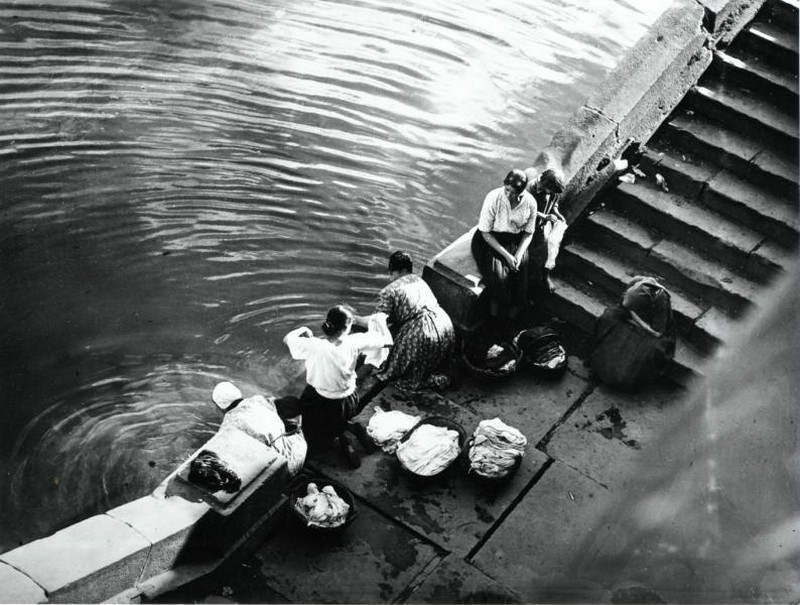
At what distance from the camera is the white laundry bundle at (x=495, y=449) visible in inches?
314

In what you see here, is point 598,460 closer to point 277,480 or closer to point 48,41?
point 277,480

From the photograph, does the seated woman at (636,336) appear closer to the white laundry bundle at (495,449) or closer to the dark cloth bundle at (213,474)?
the white laundry bundle at (495,449)

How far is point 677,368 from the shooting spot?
29.9 ft

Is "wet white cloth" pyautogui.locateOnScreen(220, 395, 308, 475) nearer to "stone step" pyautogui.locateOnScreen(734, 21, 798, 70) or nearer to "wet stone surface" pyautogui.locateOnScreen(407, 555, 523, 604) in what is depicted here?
"wet stone surface" pyautogui.locateOnScreen(407, 555, 523, 604)

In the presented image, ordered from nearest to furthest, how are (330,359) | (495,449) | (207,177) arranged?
(330,359)
(495,449)
(207,177)

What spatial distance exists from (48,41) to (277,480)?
1008cm

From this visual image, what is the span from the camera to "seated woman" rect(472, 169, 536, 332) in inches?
347

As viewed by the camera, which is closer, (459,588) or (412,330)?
(459,588)

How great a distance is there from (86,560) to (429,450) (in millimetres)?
3155

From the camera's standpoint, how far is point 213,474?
267 inches

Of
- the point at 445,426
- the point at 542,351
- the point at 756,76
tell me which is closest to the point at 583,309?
the point at 542,351

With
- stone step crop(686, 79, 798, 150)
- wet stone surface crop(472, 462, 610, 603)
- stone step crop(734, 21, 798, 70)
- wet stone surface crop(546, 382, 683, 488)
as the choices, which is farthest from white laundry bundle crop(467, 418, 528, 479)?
stone step crop(734, 21, 798, 70)

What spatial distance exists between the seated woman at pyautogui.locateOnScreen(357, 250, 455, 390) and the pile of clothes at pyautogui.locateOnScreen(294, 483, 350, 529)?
1662 millimetres

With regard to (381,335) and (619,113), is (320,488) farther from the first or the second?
(619,113)
